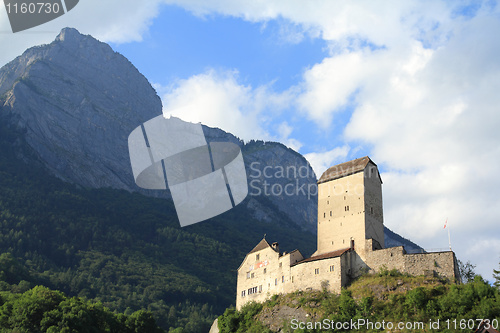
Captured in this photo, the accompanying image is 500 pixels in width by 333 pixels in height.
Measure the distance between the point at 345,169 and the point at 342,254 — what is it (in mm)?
14332

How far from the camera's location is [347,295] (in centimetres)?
7219

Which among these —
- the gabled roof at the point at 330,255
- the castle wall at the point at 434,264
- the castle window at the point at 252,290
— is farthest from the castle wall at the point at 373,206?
the castle window at the point at 252,290

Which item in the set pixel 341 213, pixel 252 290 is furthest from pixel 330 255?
pixel 252 290

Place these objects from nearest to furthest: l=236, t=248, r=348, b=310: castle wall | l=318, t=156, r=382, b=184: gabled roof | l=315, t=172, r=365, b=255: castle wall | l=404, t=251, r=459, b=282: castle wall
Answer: l=404, t=251, r=459, b=282: castle wall, l=236, t=248, r=348, b=310: castle wall, l=315, t=172, r=365, b=255: castle wall, l=318, t=156, r=382, b=184: gabled roof

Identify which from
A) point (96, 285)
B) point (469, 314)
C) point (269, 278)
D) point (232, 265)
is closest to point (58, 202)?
point (96, 285)

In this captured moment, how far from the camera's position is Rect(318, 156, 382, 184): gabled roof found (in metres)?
83.2

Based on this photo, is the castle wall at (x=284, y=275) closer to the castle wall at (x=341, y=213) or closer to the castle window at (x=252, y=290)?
the castle window at (x=252, y=290)

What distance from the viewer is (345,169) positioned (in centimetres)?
8481

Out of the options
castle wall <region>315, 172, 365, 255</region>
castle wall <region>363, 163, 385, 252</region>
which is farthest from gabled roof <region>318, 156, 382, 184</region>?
castle wall <region>363, 163, 385, 252</region>

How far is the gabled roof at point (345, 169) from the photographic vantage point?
8319 centimetres

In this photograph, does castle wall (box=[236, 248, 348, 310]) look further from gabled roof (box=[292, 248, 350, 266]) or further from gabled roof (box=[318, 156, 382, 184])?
gabled roof (box=[318, 156, 382, 184])

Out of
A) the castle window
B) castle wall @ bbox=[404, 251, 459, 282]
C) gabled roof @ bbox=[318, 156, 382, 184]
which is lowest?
the castle window

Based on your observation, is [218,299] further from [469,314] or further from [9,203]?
[469,314]

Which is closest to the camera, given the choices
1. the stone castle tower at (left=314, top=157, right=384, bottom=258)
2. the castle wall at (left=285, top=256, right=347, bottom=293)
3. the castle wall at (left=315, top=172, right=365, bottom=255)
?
the castle wall at (left=285, top=256, right=347, bottom=293)
